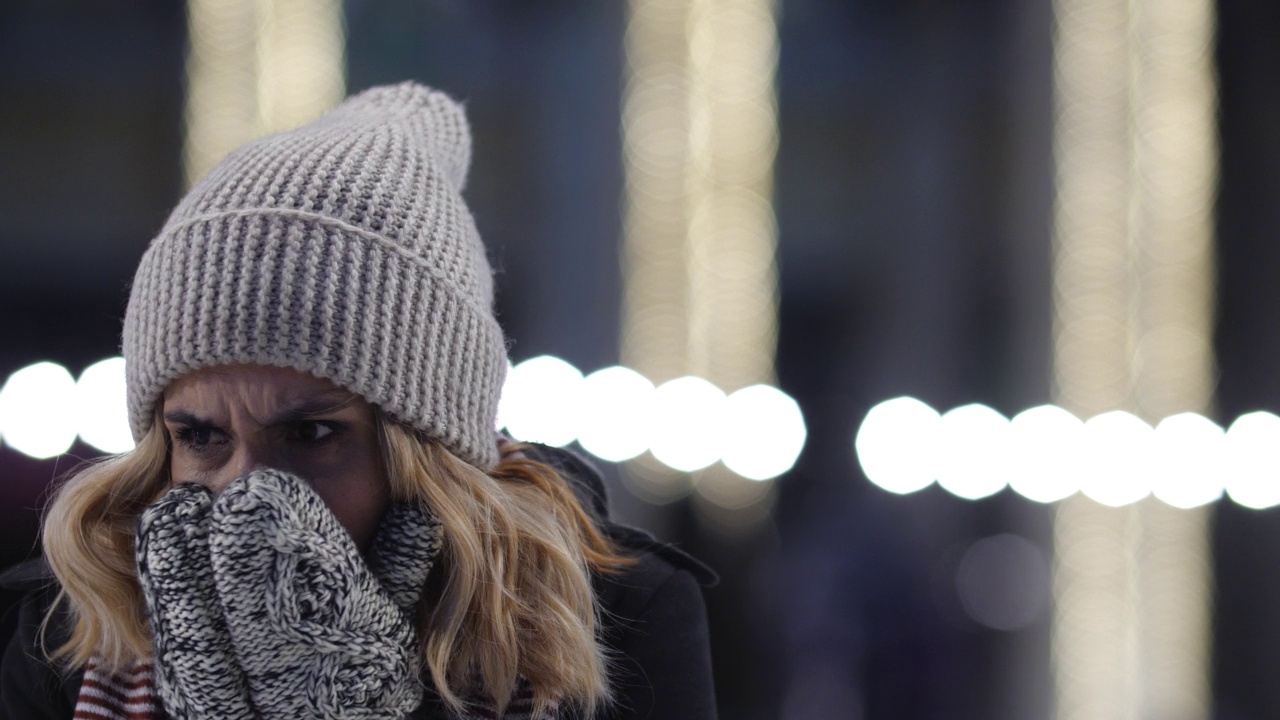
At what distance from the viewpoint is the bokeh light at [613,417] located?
172 inches

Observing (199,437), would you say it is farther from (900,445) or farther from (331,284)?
(900,445)

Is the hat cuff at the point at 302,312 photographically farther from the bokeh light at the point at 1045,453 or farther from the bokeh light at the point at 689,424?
the bokeh light at the point at 1045,453

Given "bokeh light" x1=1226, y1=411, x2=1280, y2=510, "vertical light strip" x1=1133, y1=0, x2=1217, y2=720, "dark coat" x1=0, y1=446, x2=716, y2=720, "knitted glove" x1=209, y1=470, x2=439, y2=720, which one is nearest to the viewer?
"knitted glove" x1=209, y1=470, x2=439, y2=720

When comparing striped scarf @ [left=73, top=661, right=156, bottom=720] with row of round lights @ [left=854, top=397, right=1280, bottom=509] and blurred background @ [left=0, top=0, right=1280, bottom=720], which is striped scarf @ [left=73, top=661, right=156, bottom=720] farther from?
row of round lights @ [left=854, top=397, right=1280, bottom=509]

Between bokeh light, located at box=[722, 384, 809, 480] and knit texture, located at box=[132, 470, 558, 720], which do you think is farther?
bokeh light, located at box=[722, 384, 809, 480]

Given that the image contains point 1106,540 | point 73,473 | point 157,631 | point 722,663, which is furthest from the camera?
point 1106,540

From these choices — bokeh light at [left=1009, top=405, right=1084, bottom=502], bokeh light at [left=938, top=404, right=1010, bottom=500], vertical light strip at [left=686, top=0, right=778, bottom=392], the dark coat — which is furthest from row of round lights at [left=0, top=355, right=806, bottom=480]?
the dark coat

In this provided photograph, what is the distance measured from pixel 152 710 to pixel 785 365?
3896 mm

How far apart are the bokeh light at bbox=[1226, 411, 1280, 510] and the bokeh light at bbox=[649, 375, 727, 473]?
1.88 metres

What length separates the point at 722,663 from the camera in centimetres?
393

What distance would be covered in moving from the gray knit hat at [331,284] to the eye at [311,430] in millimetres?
61

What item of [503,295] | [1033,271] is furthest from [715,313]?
[1033,271]

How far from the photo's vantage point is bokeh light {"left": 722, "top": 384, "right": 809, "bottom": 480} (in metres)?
4.46

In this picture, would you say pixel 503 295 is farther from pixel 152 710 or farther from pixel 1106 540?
pixel 152 710
